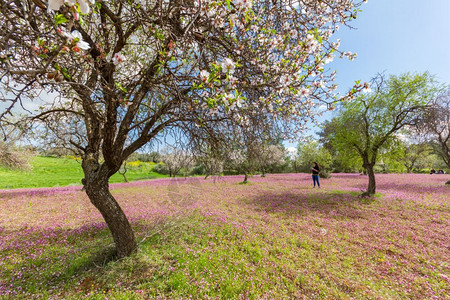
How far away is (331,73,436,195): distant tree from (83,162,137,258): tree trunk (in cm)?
1289

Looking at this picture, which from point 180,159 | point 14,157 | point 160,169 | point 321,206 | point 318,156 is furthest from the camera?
point 160,169

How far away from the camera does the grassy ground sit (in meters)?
23.4

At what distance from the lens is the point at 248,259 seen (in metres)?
4.73

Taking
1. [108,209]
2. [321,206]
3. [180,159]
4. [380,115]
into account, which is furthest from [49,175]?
[380,115]

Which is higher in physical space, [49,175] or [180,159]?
[180,159]

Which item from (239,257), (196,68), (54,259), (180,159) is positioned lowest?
(54,259)

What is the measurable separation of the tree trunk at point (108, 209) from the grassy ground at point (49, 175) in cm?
1805

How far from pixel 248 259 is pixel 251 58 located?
16.7 feet

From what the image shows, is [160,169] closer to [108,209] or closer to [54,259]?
[54,259]

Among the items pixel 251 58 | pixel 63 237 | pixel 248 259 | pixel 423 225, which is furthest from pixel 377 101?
pixel 63 237

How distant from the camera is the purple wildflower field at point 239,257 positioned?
3736 mm

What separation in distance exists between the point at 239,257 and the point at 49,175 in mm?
40267

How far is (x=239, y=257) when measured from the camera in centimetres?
477

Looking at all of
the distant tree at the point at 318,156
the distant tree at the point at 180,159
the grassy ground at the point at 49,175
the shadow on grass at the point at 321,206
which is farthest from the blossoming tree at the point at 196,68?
the distant tree at the point at 318,156
